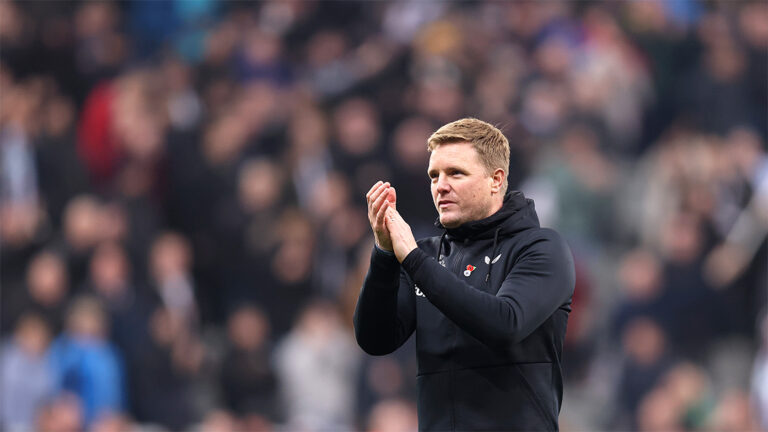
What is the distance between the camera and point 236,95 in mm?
11133

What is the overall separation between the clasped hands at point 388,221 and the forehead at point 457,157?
21 cm

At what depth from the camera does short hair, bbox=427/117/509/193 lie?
3.59m

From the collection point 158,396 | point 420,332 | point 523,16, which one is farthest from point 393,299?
point 523,16

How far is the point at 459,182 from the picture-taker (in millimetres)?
3559

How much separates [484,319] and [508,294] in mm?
139

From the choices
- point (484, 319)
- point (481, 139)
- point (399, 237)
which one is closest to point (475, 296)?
point (484, 319)

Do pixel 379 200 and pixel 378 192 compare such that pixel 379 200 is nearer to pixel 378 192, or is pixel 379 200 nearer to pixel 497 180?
pixel 378 192

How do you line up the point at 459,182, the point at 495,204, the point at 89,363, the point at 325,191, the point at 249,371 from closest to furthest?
the point at 459,182, the point at 495,204, the point at 89,363, the point at 249,371, the point at 325,191

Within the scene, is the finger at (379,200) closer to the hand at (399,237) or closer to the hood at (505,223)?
the hand at (399,237)

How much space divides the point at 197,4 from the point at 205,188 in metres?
2.96

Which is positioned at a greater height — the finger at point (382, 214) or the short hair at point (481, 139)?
the short hair at point (481, 139)

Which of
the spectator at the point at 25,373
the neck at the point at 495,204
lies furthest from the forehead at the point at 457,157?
the spectator at the point at 25,373

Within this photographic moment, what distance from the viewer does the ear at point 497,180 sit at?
3.63 m

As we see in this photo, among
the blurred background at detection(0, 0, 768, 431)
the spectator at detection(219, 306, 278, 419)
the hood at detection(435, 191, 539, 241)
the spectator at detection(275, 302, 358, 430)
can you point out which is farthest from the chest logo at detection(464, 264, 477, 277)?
the spectator at detection(219, 306, 278, 419)
